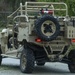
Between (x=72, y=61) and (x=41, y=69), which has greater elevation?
(x=72, y=61)

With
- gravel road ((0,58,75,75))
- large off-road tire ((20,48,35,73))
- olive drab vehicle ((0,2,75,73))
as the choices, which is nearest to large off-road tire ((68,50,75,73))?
olive drab vehicle ((0,2,75,73))

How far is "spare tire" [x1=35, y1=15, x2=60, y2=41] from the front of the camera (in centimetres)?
1354

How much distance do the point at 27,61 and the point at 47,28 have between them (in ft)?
3.99

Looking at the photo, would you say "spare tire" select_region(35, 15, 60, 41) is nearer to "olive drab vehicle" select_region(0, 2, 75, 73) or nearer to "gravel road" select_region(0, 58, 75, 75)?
"olive drab vehicle" select_region(0, 2, 75, 73)

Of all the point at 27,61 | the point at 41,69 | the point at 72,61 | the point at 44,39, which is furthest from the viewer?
the point at 41,69

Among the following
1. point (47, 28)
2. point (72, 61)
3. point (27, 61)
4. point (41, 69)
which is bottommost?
point (41, 69)

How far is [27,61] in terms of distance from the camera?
13.8m

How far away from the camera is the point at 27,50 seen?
14.1 m

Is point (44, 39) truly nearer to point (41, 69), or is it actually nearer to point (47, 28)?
point (47, 28)

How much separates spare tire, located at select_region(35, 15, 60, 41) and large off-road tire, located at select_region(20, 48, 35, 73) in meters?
0.73

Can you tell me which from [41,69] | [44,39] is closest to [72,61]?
[41,69]

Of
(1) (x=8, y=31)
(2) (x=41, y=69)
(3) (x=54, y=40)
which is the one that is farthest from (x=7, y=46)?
(3) (x=54, y=40)

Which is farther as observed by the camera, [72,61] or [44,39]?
[72,61]

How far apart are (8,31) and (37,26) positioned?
266 cm
